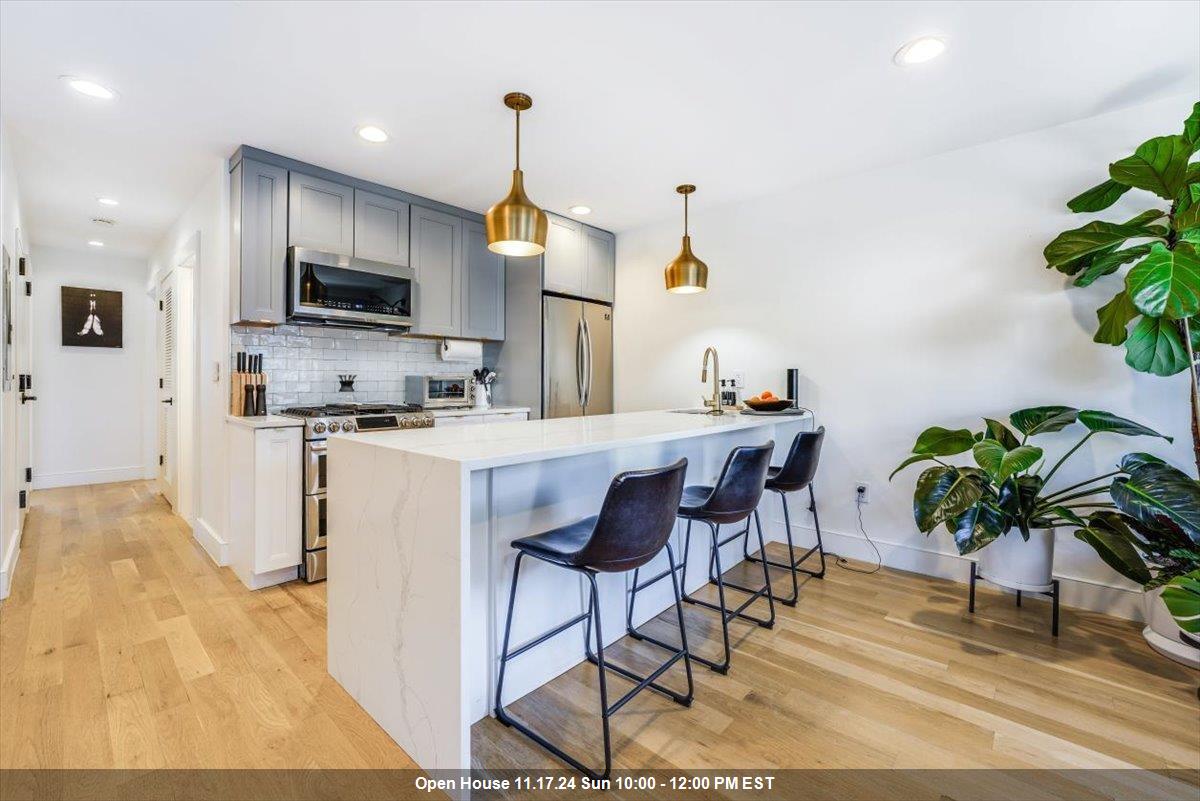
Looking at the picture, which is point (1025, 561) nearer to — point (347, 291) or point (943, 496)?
point (943, 496)

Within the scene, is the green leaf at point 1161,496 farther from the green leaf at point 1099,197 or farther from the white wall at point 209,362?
the white wall at point 209,362

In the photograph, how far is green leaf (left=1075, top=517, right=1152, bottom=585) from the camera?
215 cm

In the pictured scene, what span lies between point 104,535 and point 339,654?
10.3ft

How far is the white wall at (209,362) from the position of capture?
3.16 m

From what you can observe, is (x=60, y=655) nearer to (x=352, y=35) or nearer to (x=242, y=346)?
(x=242, y=346)

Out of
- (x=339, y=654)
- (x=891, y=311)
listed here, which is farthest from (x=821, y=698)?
(x=891, y=311)

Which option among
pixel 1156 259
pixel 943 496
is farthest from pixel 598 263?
pixel 1156 259

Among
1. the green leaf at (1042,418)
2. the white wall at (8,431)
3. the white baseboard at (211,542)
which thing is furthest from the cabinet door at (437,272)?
the green leaf at (1042,418)

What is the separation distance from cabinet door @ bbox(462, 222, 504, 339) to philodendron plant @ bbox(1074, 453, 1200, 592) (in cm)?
373

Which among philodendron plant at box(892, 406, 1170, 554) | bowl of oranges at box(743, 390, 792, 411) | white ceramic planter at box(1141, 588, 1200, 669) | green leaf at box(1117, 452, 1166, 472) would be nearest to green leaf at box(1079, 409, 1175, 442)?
philodendron plant at box(892, 406, 1170, 554)

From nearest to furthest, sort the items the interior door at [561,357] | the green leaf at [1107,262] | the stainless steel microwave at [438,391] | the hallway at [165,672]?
the hallway at [165,672] → the green leaf at [1107,262] → the stainless steel microwave at [438,391] → the interior door at [561,357]

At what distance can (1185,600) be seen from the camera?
180 centimetres

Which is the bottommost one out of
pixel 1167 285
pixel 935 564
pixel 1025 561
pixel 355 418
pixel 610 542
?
pixel 935 564

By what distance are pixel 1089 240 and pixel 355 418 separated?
12.3ft
